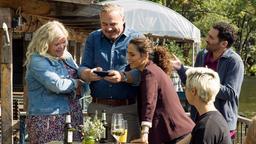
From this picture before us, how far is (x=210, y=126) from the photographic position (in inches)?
150

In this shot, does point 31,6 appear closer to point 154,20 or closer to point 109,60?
point 109,60

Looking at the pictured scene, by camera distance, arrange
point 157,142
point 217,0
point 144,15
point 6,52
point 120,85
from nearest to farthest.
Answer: point 157,142 → point 120,85 → point 6,52 → point 144,15 → point 217,0

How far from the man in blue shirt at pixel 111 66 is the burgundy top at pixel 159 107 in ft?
1.01

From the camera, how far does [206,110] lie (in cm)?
393

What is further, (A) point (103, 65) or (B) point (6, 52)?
(B) point (6, 52)

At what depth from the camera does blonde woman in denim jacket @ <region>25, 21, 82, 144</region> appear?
516 centimetres

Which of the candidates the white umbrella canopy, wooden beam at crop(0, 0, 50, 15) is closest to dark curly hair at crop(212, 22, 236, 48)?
wooden beam at crop(0, 0, 50, 15)

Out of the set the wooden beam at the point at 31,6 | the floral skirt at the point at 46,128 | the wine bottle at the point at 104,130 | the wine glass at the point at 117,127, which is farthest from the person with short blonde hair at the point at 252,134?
the wooden beam at the point at 31,6

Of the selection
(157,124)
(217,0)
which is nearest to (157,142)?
(157,124)

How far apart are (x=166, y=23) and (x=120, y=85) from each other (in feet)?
46.0

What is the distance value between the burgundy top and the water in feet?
54.6

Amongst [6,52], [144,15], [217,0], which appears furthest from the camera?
[217,0]

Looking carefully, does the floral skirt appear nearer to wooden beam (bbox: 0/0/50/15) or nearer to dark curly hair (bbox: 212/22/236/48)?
dark curly hair (bbox: 212/22/236/48)

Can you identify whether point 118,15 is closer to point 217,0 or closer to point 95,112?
point 95,112
